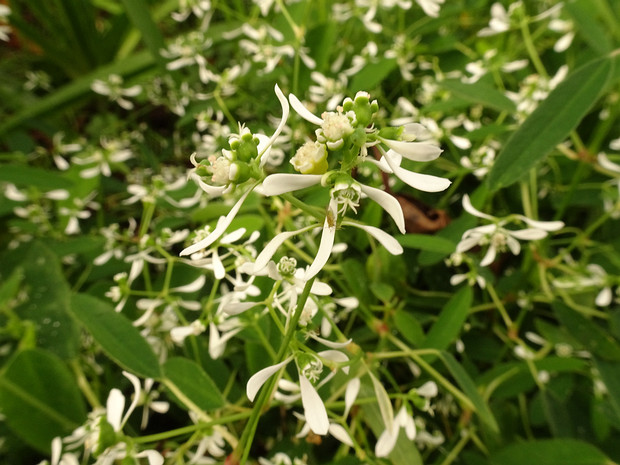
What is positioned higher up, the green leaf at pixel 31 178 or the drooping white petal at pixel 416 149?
the drooping white petal at pixel 416 149

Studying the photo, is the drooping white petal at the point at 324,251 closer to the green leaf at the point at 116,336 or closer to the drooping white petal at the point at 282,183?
the drooping white petal at the point at 282,183

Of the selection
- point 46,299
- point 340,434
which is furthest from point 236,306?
point 46,299

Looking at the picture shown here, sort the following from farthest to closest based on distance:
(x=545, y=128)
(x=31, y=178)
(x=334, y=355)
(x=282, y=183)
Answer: (x=31, y=178) → (x=545, y=128) → (x=334, y=355) → (x=282, y=183)

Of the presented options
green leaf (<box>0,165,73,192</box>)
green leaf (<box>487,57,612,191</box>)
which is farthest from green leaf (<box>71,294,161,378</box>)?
green leaf (<box>487,57,612,191</box>)

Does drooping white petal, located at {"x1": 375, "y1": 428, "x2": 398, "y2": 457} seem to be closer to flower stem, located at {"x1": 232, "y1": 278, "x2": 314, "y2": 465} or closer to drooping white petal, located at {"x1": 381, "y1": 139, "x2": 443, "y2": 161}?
flower stem, located at {"x1": 232, "y1": 278, "x2": 314, "y2": 465}

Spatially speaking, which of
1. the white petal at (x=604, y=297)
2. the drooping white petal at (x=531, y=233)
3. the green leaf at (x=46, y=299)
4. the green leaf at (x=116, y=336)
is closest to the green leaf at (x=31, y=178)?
the green leaf at (x=46, y=299)

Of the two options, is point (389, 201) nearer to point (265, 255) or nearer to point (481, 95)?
point (265, 255)

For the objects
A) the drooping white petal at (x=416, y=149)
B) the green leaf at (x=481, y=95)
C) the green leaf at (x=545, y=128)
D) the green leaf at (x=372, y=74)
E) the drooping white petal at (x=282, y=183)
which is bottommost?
the drooping white petal at (x=282, y=183)

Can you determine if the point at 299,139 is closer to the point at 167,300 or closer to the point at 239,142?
the point at 167,300
